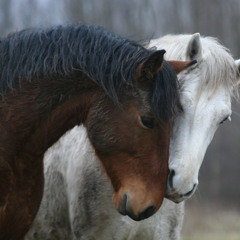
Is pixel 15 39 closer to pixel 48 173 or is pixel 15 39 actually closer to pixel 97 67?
pixel 97 67

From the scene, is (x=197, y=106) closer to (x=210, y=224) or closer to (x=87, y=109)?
(x=87, y=109)

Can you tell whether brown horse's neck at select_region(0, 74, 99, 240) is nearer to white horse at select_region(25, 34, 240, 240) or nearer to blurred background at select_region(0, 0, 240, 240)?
white horse at select_region(25, 34, 240, 240)

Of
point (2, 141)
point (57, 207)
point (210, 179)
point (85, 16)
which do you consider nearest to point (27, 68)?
point (2, 141)

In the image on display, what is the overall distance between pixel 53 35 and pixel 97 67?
0.40m

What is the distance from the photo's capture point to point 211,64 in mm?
4496

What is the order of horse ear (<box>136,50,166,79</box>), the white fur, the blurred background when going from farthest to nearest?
the blurred background, the white fur, horse ear (<box>136,50,166,79</box>)

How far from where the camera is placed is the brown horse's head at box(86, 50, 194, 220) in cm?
393

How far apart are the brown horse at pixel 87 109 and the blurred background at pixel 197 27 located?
591 cm

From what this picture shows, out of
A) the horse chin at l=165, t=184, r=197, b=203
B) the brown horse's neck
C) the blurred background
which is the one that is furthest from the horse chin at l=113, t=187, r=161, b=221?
→ the blurred background

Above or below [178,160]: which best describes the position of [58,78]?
above

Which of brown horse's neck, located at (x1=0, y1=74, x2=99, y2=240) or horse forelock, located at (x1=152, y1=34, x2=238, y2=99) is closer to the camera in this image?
brown horse's neck, located at (x1=0, y1=74, x2=99, y2=240)

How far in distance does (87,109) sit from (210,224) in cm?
729

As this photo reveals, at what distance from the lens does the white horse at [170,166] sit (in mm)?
4258

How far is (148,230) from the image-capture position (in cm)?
480
